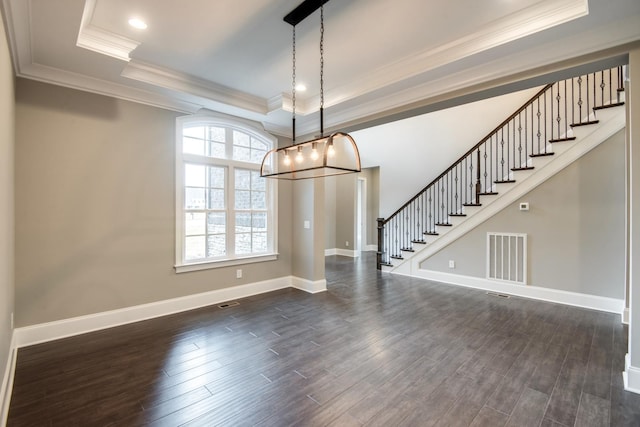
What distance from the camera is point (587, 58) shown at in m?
2.46

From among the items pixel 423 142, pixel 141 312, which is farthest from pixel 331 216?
pixel 141 312

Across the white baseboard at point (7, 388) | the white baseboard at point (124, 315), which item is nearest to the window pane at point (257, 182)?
the white baseboard at point (124, 315)

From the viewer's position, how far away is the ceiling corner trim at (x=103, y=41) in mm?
2611

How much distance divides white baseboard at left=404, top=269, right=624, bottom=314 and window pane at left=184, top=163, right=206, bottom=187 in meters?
4.66

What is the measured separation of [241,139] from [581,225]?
5.35m

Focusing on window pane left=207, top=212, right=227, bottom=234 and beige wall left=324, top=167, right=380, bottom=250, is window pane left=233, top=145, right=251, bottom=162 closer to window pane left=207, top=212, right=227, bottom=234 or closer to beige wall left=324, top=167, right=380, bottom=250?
window pane left=207, top=212, right=227, bottom=234

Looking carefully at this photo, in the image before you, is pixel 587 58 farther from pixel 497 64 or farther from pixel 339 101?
pixel 339 101

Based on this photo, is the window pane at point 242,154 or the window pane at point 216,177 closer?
the window pane at point 216,177

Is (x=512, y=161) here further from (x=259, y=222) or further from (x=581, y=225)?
(x=259, y=222)

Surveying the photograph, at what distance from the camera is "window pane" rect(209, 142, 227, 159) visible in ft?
14.5

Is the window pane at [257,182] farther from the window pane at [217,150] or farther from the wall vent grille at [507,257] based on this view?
the wall vent grille at [507,257]

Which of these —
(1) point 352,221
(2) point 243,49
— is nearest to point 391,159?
(1) point 352,221

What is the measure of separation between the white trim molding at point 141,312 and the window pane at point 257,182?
5.31 feet

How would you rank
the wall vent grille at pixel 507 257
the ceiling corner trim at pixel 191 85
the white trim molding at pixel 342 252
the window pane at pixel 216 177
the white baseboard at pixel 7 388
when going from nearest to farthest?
the white baseboard at pixel 7 388, the ceiling corner trim at pixel 191 85, the window pane at pixel 216 177, the wall vent grille at pixel 507 257, the white trim molding at pixel 342 252
